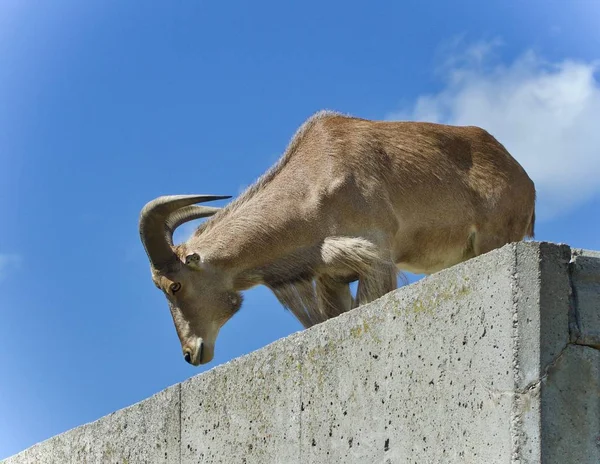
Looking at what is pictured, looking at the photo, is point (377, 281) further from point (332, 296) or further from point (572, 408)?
point (572, 408)

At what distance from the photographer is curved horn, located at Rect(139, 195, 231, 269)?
967 cm

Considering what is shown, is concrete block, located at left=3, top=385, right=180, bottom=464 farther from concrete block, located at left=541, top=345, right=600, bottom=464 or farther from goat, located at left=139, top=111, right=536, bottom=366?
concrete block, located at left=541, top=345, right=600, bottom=464

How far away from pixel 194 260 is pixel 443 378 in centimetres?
583

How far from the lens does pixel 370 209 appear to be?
894 cm

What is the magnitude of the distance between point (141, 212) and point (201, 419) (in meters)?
4.21

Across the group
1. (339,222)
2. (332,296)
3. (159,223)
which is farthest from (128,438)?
(159,223)

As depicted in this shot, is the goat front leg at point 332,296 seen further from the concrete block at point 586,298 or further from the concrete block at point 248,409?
the concrete block at point 586,298

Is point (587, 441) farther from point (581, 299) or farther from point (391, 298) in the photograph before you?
point (391, 298)

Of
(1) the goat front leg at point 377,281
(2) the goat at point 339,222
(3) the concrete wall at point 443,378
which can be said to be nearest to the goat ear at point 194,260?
(2) the goat at point 339,222

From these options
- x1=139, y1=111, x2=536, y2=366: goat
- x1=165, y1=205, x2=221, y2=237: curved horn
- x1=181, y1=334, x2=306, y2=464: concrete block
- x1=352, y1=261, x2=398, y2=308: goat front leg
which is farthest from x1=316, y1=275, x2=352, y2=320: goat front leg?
x1=181, y1=334, x2=306, y2=464: concrete block

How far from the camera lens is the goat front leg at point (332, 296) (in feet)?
30.6

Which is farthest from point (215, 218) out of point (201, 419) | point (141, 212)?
point (201, 419)

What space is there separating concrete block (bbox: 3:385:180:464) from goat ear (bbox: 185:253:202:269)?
2.48m

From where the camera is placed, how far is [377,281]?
877 centimetres
